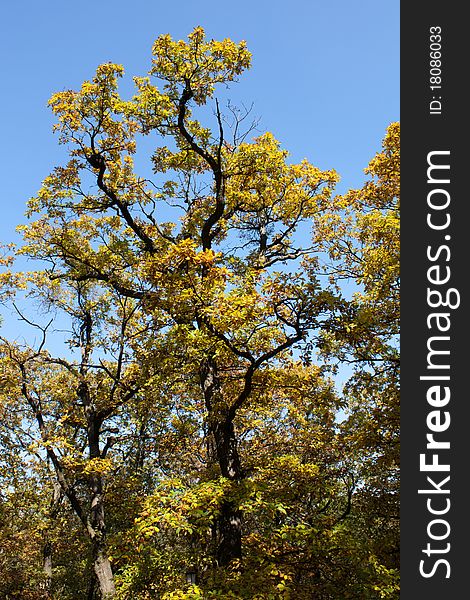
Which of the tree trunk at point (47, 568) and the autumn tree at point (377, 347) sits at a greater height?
the autumn tree at point (377, 347)

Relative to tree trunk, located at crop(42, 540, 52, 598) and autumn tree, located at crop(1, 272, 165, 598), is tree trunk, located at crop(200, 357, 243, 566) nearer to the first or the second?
autumn tree, located at crop(1, 272, 165, 598)

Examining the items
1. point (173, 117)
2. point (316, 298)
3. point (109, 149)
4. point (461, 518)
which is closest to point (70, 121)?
point (109, 149)

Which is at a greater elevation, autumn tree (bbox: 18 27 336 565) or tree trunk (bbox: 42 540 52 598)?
autumn tree (bbox: 18 27 336 565)

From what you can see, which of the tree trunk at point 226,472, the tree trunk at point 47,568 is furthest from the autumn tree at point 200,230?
the tree trunk at point 47,568

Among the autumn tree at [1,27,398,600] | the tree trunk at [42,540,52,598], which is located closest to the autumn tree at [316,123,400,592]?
the autumn tree at [1,27,398,600]

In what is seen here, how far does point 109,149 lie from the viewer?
43.0 ft

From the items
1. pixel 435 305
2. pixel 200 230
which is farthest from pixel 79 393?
pixel 435 305

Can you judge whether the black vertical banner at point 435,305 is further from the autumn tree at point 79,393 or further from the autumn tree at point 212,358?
the autumn tree at point 79,393

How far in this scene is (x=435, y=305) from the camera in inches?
224

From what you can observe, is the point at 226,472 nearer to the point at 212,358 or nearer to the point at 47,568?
the point at 212,358

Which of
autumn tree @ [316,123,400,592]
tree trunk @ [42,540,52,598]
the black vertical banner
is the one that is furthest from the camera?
tree trunk @ [42,540,52,598]

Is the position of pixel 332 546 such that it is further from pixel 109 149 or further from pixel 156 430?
pixel 109 149

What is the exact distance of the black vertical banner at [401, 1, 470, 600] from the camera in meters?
5.31

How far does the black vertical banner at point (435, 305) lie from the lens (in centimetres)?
531
